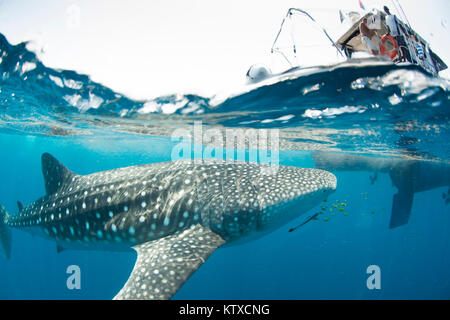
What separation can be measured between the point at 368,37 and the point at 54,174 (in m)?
8.87

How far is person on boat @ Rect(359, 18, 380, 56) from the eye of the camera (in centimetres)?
556

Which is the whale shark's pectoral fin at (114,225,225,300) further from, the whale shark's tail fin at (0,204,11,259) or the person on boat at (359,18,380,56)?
the whale shark's tail fin at (0,204,11,259)

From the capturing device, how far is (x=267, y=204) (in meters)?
4.46

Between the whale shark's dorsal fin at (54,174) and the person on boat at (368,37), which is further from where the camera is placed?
the whale shark's dorsal fin at (54,174)

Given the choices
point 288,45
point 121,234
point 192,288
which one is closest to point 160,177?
point 121,234

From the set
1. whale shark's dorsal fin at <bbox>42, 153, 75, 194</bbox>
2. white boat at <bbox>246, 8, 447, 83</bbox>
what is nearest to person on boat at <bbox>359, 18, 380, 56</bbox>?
white boat at <bbox>246, 8, 447, 83</bbox>

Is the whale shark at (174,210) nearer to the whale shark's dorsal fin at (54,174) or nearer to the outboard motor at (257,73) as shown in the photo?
the whale shark's dorsal fin at (54,174)

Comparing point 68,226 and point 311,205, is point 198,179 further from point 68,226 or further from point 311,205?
point 68,226

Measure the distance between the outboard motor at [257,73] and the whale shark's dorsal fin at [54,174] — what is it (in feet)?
18.2

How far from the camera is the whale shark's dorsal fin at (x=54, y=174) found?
21.4ft

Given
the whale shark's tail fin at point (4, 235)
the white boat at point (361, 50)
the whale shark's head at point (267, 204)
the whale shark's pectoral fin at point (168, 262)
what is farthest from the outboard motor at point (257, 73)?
the whale shark's tail fin at point (4, 235)

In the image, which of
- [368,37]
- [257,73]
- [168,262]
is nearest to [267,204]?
[168,262]

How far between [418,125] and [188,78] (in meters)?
10.7

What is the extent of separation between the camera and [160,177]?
17.7ft
